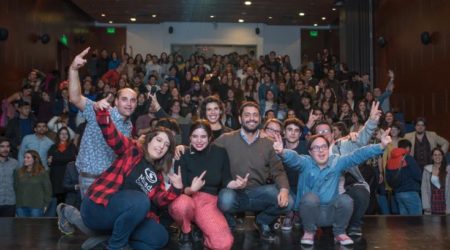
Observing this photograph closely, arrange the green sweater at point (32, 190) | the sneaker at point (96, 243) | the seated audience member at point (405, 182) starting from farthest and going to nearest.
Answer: the seated audience member at point (405, 182), the green sweater at point (32, 190), the sneaker at point (96, 243)

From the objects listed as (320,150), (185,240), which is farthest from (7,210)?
(320,150)

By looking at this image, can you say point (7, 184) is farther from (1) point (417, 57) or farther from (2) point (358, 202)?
(1) point (417, 57)

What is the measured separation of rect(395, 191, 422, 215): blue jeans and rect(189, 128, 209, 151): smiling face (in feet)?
10.2

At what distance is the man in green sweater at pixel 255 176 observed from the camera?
176 inches

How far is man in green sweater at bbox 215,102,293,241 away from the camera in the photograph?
176 inches

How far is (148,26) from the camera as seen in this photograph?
19625mm

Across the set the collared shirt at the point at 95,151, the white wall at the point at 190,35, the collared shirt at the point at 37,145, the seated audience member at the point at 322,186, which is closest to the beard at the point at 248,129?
the seated audience member at the point at 322,186

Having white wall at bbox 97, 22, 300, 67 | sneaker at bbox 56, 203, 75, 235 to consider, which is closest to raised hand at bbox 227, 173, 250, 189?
sneaker at bbox 56, 203, 75, 235

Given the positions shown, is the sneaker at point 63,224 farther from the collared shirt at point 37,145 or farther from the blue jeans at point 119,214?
the collared shirt at point 37,145

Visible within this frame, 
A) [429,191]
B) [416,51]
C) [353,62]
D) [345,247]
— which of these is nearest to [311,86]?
[416,51]

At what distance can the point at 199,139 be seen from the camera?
4398mm

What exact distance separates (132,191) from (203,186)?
2.64 ft

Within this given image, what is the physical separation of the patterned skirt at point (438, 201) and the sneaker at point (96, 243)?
12.9 feet

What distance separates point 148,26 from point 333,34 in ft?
20.4
